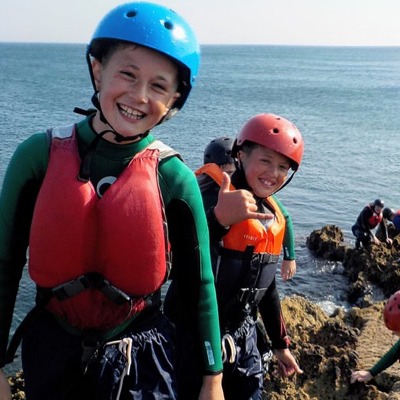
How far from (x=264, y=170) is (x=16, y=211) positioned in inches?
80.6

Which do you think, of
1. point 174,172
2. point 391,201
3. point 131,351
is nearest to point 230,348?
point 131,351

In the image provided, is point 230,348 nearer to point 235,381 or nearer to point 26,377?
point 235,381

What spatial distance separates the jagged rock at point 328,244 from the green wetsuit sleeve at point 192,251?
14.2 metres

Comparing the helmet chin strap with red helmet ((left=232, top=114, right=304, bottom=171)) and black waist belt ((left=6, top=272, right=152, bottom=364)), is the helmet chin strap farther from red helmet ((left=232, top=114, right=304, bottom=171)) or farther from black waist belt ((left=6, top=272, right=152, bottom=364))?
red helmet ((left=232, top=114, right=304, bottom=171))

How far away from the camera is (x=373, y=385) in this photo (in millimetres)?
6652

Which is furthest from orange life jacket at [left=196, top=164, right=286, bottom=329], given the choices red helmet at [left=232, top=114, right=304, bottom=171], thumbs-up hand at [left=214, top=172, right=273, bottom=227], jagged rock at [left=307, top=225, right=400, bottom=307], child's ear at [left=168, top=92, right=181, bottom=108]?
jagged rock at [left=307, top=225, right=400, bottom=307]

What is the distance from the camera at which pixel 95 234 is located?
98.4 inches

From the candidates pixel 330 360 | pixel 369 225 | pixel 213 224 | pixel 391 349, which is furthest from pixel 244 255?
pixel 369 225

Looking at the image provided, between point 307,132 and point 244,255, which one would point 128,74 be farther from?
point 307,132

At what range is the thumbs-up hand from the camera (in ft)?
10.3

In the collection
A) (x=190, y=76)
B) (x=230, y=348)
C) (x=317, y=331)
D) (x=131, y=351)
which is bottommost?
(x=317, y=331)

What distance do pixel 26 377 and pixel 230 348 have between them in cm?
174

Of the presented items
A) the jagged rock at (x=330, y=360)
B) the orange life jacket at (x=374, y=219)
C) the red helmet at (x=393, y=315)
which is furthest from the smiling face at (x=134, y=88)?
the orange life jacket at (x=374, y=219)

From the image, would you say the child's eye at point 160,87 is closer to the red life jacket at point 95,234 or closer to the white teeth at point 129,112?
the white teeth at point 129,112
